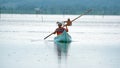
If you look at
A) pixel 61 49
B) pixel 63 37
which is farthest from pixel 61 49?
pixel 63 37

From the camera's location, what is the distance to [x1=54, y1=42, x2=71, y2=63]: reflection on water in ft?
115

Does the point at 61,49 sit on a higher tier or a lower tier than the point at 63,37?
lower

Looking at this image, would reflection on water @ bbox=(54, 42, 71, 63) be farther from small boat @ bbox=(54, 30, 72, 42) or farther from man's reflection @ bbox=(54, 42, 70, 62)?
small boat @ bbox=(54, 30, 72, 42)

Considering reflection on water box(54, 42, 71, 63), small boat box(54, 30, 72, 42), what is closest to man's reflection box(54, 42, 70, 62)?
reflection on water box(54, 42, 71, 63)

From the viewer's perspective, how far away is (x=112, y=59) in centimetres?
3353

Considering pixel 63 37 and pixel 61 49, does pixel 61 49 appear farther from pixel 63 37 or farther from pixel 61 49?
pixel 63 37

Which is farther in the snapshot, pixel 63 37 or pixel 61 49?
pixel 63 37

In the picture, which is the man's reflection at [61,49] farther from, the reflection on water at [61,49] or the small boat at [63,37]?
the small boat at [63,37]

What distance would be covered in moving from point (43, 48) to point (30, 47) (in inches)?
38.7

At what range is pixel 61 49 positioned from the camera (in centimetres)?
4034

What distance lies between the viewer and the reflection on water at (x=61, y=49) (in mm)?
35100

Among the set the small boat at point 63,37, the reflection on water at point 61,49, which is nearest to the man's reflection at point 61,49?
the reflection on water at point 61,49

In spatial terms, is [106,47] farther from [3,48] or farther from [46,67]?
[46,67]

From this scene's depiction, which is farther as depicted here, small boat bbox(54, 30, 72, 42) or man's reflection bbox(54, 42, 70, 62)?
small boat bbox(54, 30, 72, 42)
